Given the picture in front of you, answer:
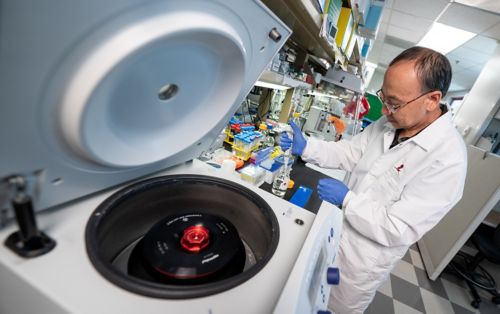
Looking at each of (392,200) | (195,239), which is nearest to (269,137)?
(392,200)

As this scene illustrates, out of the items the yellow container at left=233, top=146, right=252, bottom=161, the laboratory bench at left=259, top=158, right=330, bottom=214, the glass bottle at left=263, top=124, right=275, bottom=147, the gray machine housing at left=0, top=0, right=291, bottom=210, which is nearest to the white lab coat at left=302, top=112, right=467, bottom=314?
the laboratory bench at left=259, top=158, right=330, bottom=214

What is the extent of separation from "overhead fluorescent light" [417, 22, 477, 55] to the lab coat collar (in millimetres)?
4398

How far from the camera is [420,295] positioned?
238 centimetres

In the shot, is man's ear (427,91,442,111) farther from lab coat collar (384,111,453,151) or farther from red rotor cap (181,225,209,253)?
red rotor cap (181,225,209,253)

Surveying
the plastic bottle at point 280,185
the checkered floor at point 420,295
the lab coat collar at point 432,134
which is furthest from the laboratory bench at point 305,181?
the checkered floor at point 420,295

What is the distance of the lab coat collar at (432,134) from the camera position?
108cm

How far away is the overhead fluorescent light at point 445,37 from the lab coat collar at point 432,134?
14.4 feet

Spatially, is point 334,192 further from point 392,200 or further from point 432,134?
point 432,134

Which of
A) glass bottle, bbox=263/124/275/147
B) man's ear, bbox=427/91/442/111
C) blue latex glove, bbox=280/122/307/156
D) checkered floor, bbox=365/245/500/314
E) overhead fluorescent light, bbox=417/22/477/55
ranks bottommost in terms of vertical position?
checkered floor, bbox=365/245/500/314

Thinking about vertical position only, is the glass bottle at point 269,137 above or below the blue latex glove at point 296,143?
below

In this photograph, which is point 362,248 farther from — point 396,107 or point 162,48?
point 162,48

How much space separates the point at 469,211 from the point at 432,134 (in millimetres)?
2088

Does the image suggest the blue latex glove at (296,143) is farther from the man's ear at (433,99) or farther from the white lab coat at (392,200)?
the man's ear at (433,99)

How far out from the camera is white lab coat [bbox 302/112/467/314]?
3.28ft
